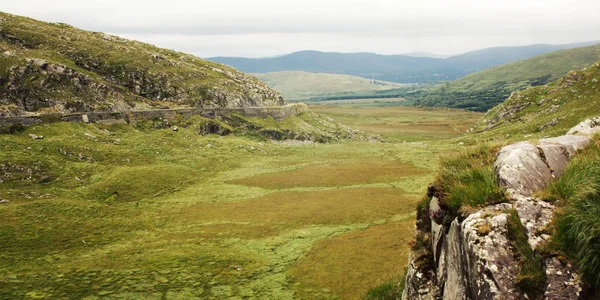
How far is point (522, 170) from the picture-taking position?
1189cm

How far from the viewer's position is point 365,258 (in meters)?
29.0

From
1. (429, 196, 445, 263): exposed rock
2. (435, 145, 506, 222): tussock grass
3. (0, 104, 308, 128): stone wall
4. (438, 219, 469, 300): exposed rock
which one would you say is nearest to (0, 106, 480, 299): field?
(0, 104, 308, 128): stone wall

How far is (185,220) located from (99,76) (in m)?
62.7

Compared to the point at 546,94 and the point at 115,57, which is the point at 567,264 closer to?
the point at 115,57

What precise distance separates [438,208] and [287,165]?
55.0 m

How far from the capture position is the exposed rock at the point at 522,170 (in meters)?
11.4

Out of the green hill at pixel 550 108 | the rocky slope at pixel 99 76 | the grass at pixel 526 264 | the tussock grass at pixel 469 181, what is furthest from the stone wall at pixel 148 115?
the grass at pixel 526 264

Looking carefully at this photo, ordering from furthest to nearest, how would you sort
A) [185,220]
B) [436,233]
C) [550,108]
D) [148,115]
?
[550,108], [148,115], [185,220], [436,233]

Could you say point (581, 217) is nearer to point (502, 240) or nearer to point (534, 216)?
point (534, 216)

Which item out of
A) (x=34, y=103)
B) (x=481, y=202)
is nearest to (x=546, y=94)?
(x=481, y=202)

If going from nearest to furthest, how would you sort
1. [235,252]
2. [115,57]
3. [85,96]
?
[235,252], [85,96], [115,57]

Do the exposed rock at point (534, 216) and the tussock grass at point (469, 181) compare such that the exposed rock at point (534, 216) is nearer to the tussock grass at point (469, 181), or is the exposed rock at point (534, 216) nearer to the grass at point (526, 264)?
the grass at point (526, 264)

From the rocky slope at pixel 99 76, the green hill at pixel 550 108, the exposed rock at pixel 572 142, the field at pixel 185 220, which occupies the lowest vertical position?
the field at pixel 185 220

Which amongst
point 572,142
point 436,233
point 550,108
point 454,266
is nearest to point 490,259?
point 454,266
